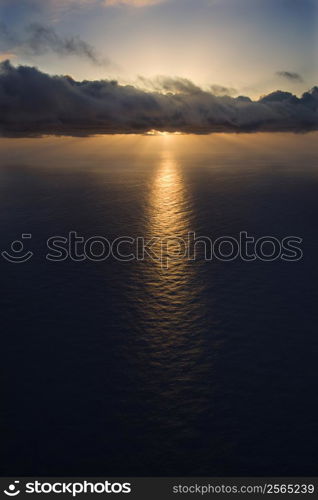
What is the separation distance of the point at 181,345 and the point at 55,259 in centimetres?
7182

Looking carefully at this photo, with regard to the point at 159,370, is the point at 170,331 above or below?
above

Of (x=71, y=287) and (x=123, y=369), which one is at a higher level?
(x=71, y=287)

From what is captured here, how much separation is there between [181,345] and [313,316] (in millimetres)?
36495

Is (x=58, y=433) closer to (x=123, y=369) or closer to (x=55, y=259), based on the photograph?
(x=123, y=369)

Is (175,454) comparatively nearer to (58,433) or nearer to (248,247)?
(58,433)

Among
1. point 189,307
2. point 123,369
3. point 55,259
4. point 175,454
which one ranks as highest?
point 55,259

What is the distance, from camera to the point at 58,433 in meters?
61.7

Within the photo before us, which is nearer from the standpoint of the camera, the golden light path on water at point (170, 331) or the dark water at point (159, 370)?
the dark water at point (159, 370)

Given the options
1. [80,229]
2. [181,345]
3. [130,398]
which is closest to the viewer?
[130,398]

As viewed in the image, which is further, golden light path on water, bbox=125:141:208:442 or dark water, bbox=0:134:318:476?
golden light path on water, bbox=125:141:208:442

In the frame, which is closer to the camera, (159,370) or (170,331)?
(159,370)

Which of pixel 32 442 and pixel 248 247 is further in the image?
pixel 248 247

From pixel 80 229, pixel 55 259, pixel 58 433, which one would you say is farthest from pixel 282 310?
pixel 80 229

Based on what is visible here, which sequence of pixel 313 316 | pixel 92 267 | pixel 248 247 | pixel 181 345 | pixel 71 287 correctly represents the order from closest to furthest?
pixel 181 345, pixel 313 316, pixel 71 287, pixel 92 267, pixel 248 247
